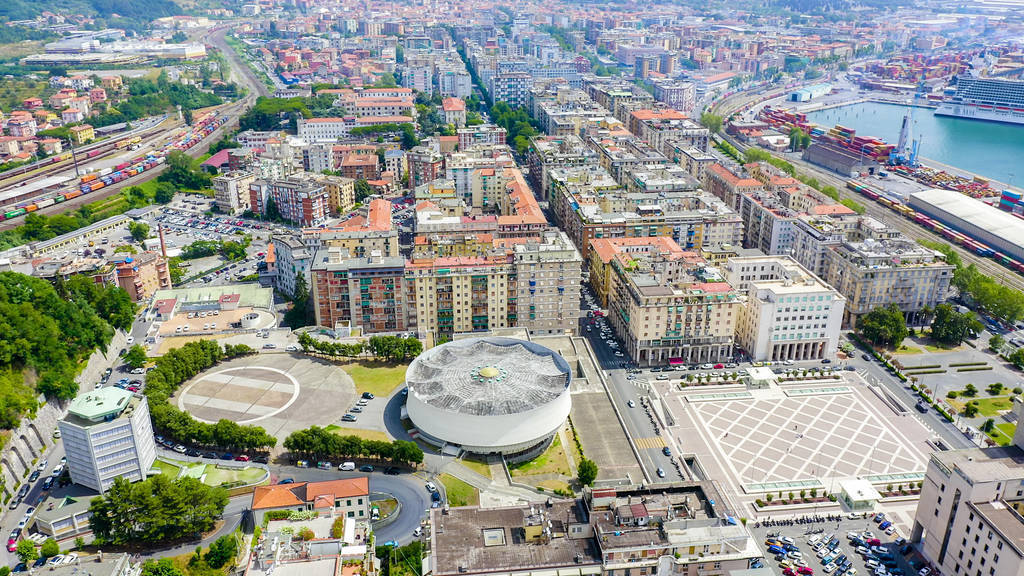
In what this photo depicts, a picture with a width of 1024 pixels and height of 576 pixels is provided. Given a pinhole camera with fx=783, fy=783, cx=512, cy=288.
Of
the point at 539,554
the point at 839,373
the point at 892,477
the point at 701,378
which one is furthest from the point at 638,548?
the point at 839,373

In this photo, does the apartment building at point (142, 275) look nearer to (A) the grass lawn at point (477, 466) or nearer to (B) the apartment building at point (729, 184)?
(A) the grass lawn at point (477, 466)

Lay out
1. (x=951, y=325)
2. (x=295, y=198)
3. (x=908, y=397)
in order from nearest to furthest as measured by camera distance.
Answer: (x=908, y=397) → (x=951, y=325) → (x=295, y=198)

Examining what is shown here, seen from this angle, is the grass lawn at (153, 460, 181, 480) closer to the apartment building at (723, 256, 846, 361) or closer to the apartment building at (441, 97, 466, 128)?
the apartment building at (723, 256, 846, 361)

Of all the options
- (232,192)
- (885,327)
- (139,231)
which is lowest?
(885,327)

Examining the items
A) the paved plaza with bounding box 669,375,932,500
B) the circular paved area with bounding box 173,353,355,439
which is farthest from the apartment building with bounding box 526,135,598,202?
the circular paved area with bounding box 173,353,355,439

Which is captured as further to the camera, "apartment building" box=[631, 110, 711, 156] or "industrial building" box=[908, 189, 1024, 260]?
"apartment building" box=[631, 110, 711, 156]

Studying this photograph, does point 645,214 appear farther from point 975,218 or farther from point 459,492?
point 459,492

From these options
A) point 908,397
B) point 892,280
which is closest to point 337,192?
point 892,280
